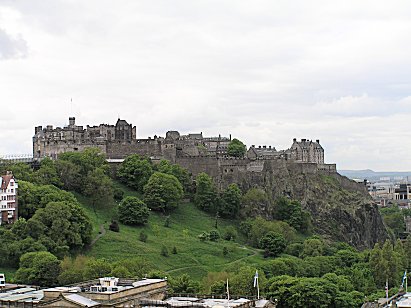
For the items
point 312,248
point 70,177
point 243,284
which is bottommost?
point 312,248

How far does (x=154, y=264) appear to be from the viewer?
99.5 m

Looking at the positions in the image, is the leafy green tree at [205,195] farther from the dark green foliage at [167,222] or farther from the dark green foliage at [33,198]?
the dark green foliage at [33,198]

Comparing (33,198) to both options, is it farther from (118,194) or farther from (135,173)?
(135,173)

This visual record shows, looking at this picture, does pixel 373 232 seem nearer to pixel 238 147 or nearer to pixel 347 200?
pixel 347 200

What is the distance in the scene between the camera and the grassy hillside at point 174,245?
102125mm

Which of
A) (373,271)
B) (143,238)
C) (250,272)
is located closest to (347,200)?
(373,271)

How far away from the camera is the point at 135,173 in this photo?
139 meters

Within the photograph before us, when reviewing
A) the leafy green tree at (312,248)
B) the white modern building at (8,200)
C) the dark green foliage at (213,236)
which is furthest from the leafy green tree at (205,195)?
the white modern building at (8,200)

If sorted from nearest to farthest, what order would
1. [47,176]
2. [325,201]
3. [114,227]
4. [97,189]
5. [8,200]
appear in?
1. [8,200]
2. [114,227]
3. [97,189]
4. [47,176]
5. [325,201]

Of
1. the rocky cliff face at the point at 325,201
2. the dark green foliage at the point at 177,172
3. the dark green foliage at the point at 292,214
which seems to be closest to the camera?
the dark green foliage at the point at 177,172

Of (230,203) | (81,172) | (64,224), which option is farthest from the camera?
(230,203)

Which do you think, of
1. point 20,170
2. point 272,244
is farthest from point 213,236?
point 20,170

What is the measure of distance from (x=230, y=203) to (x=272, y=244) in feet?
70.7

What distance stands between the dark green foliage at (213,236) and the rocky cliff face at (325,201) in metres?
25.2
